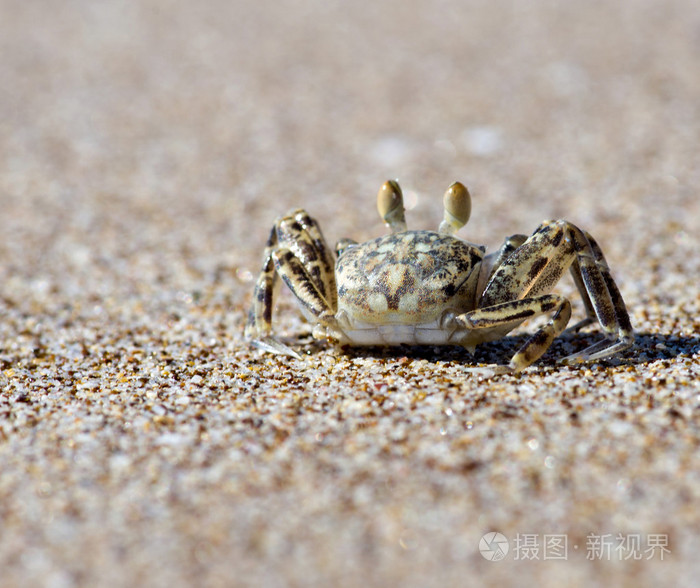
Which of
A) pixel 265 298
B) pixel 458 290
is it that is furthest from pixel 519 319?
pixel 265 298

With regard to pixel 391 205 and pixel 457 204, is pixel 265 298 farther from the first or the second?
pixel 457 204

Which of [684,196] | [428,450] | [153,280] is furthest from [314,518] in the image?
[684,196]

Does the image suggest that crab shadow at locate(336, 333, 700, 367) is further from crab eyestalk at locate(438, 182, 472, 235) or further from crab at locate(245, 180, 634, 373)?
crab eyestalk at locate(438, 182, 472, 235)

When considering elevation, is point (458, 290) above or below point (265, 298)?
Answer: below

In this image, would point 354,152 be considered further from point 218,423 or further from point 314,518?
point 314,518

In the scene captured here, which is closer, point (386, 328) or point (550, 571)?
point (550, 571)

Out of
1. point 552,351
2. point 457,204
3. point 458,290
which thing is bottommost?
point 552,351

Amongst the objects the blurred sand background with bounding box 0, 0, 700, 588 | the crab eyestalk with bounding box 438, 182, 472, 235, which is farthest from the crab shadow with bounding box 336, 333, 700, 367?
the crab eyestalk with bounding box 438, 182, 472, 235

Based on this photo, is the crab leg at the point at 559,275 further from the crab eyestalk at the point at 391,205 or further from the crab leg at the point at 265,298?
the crab leg at the point at 265,298

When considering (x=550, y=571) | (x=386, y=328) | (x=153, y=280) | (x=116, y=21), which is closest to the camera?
(x=550, y=571)
